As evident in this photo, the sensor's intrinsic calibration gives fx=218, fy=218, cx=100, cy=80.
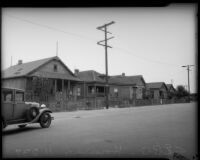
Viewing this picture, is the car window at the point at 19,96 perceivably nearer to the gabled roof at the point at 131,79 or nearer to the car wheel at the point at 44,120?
the car wheel at the point at 44,120

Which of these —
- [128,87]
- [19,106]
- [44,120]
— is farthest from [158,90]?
[19,106]

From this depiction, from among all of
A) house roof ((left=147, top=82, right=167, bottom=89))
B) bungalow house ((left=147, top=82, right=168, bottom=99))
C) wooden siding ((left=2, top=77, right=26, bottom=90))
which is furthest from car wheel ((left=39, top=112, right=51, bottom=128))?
house roof ((left=147, top=82, right=167, bottom=89))

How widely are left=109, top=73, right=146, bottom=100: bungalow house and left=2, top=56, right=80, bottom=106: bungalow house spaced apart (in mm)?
13652

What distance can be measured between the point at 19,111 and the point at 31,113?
0.60 m

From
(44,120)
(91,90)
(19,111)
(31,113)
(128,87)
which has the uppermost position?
(128,87)

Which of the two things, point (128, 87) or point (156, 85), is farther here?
point (156, 85)

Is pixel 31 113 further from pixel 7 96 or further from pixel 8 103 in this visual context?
pixel 7 96

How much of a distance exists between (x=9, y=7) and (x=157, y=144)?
17.5 ft

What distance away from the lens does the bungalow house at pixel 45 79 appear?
82.1ft

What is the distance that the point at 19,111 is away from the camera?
9305 millimetres

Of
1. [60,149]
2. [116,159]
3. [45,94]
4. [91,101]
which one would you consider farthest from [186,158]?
[91,101]

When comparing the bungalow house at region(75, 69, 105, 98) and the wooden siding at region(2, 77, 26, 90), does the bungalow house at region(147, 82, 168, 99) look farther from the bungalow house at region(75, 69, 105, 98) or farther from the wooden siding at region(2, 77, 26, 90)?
the wooden siding at region(2, 77, 26, 90)

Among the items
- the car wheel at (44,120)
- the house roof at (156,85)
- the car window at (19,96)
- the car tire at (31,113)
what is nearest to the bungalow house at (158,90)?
the house roof at (156,85)

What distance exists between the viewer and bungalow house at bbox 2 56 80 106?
985 inches
